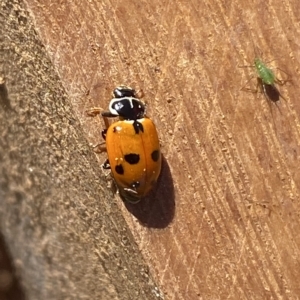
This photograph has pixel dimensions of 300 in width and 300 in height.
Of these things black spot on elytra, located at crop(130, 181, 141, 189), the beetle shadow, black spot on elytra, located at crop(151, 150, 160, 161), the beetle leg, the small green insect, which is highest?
the small green insect

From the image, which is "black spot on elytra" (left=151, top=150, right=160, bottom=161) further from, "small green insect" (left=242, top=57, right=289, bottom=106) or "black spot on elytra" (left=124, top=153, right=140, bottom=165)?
"small green insect" (left=242, top=57, right=289, bottom=106)

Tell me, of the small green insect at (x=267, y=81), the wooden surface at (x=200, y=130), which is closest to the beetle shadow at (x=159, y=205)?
the wooden surface at (x=200, y=130)

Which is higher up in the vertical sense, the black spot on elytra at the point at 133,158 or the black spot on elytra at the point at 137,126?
the black spot on elytra at the point at 137,126

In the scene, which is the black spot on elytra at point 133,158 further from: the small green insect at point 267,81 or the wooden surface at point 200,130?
the small green insect at point 267,81

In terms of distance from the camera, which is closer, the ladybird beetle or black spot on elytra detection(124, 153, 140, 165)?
the ladybird beetle

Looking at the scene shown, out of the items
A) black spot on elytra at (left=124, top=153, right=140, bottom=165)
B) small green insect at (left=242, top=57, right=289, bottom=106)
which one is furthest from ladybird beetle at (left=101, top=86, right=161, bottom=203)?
small green insect at (left=242, top=57, right=289, bottom=106)

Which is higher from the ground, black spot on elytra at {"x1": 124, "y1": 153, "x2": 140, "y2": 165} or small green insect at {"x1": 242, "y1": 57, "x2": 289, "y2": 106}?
small green insect at {"x1": 242, "y1": 57, "x2": 289, "y2": 106}

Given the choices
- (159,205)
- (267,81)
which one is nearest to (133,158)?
(159,205)

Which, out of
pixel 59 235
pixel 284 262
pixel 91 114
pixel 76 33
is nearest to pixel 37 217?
pixel 59 235
